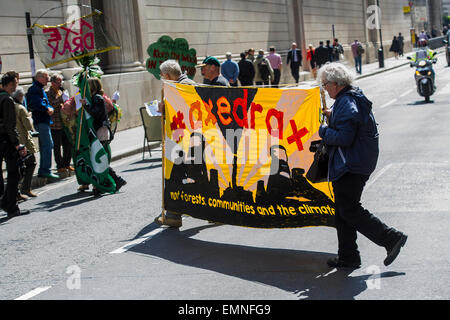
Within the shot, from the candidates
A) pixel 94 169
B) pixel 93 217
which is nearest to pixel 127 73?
pixel 94 169

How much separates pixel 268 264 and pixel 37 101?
23.2 ft

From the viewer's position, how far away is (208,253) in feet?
22.3

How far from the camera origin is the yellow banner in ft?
21.4

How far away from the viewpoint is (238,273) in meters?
6.03

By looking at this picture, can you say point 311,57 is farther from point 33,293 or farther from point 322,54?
point 33,293

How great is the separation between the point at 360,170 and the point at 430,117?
A: 38.5 feet

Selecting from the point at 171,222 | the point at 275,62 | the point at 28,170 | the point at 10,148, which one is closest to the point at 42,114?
the point at 28,170

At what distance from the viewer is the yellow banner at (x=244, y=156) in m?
6.52

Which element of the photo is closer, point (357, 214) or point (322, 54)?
point (357, 214)

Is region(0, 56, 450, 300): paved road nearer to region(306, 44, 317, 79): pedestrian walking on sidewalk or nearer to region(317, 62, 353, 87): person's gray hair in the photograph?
region(317, 62, 353, 87): person's gray hair

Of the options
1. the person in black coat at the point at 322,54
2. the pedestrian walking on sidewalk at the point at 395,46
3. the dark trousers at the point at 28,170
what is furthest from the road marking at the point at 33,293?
the pedestrian walking on sidewalk at the point at 395,46

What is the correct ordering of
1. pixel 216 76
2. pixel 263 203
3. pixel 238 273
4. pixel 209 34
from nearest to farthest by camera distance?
pixel 238 273, pixel 263 203, pixel 216 76, pixel 209 34

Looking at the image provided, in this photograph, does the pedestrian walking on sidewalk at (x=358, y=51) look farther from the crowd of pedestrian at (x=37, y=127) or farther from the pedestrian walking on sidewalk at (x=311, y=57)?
the crowd of pedestrian at (x=37, y=127)
